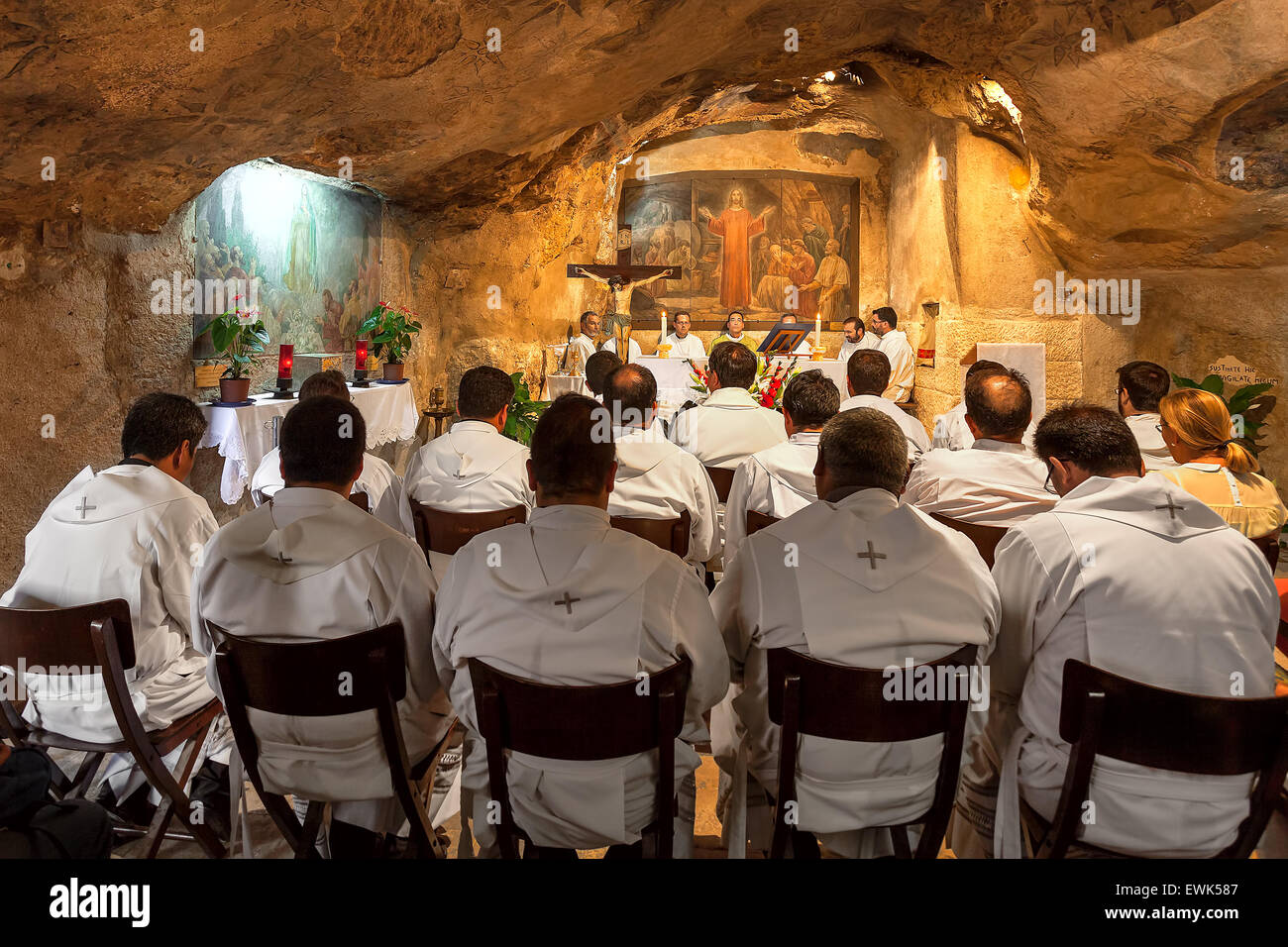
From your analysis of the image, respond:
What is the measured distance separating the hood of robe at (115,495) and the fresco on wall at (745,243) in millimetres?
13130

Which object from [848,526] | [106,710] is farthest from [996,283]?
[106,710]

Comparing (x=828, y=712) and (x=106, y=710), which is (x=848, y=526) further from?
(x=106, y=710)

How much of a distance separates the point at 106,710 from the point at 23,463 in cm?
286

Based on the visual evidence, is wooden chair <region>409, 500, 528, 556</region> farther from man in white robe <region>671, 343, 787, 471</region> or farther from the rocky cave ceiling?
the rocky cave ceiling

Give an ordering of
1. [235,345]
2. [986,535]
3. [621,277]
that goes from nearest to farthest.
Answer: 1. [986,535]
2. [235,345]
3. [621,277]

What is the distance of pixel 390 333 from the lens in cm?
824

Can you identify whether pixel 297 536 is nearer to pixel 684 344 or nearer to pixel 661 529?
pixel 661 529

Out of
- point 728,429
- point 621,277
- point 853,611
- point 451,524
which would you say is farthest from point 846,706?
point 621,277

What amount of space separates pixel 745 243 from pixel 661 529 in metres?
12.7

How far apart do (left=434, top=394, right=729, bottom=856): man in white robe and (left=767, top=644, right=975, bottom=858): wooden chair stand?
219mm

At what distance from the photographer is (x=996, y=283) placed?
9.72 meters

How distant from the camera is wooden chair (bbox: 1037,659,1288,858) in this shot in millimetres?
1795

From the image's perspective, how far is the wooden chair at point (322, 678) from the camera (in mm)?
1998

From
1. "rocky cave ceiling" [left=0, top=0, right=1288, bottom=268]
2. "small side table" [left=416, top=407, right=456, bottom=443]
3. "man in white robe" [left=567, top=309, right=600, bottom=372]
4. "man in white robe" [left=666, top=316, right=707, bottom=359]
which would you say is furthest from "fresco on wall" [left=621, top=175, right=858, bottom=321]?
"small side table" [left=416, top=407, right=456, bottom=443]
